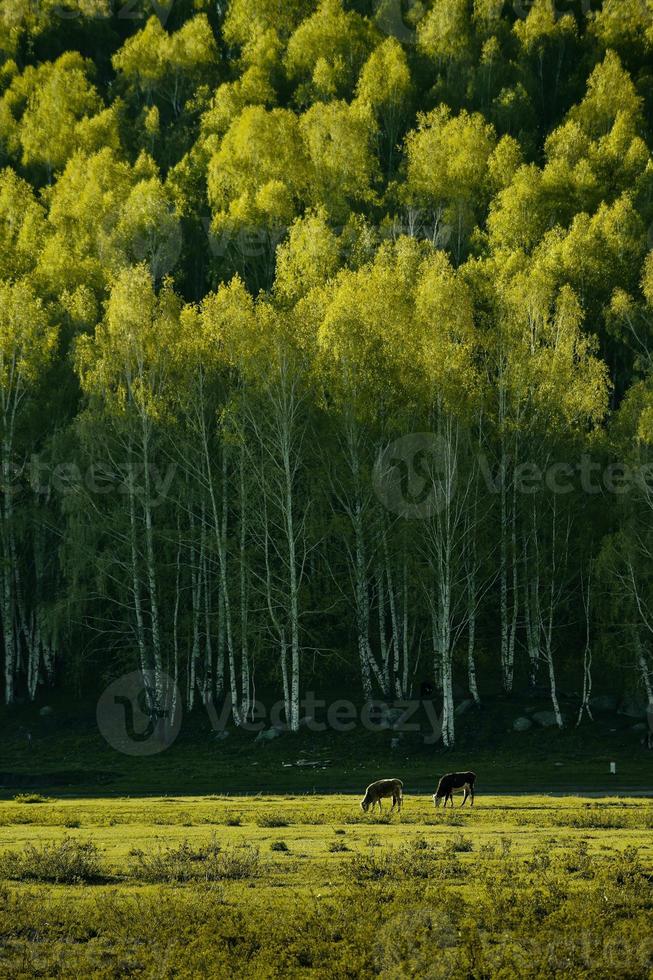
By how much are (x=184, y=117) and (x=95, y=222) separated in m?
32.9

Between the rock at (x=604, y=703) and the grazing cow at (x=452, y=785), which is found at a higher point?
the rock at (x=604, y=703)

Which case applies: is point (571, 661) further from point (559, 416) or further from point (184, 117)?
point (184, 117)

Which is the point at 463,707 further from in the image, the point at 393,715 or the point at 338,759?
the point at 338,759

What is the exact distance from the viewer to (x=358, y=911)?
55.0ft

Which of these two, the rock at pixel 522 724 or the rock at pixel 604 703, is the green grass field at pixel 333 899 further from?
the rock at pixel 604 703

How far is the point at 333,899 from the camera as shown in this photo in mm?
17609

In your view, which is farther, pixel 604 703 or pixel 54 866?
pixel 604 703

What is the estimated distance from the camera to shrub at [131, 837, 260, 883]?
19406 millimetres

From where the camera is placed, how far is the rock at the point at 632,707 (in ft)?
156

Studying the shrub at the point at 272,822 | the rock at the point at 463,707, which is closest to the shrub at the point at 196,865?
the shrub at the point at 272,822

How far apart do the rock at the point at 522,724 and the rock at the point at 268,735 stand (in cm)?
1001

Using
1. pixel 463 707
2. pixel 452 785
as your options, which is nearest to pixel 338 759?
pixel 463 707

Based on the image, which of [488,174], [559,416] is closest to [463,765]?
[559,416]

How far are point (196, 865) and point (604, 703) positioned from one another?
32.5 m
